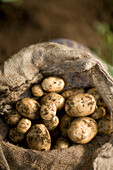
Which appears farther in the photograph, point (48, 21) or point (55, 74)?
point (48, 21)

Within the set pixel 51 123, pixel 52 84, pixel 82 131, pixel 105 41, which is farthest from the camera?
pixel 105 41

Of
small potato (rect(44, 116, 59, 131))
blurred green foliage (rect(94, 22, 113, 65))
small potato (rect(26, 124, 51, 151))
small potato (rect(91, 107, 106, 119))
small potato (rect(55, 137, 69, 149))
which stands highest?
blurred green foliage (rect(94, 22, 113, 65))

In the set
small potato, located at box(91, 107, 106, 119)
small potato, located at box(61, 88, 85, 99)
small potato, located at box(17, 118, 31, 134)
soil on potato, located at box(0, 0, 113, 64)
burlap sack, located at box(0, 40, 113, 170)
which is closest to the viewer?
burlap sack, located at box(0, 40, 113, 170)

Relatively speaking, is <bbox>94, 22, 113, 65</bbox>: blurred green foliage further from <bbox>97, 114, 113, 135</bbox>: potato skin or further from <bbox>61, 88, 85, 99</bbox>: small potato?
<bbox>97, 114, 113, 135</bbox>: potato skin

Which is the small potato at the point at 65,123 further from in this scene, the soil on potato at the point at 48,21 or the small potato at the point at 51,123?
the soil on potato at the point at 48,21

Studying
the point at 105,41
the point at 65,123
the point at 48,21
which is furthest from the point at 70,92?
the point at 48,21

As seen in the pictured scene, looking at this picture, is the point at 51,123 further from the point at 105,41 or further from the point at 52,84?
the point at 105,41

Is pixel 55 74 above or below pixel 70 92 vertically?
above

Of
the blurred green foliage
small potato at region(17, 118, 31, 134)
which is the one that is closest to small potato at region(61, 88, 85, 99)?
small potato at region(17, 118, 31, 134)
